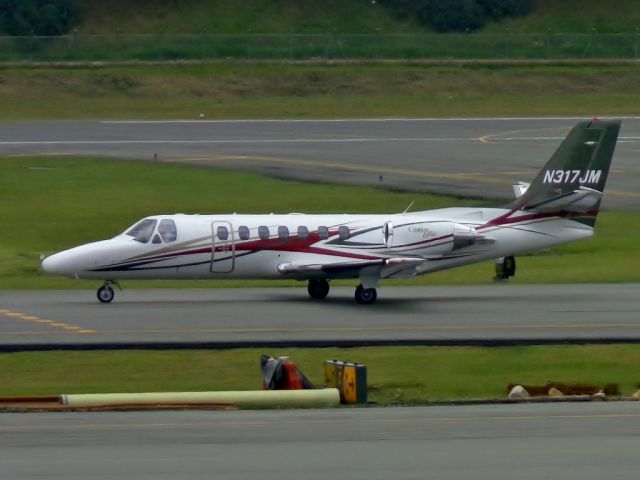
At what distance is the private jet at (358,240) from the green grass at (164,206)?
149 inches

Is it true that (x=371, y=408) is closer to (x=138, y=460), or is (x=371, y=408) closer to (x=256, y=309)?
(x=138, y=460)

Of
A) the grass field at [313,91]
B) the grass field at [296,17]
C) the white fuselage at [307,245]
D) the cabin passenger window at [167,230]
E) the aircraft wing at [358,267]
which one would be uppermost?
the grass field at [296,17]

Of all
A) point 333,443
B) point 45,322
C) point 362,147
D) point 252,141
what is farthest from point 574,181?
point 252,141

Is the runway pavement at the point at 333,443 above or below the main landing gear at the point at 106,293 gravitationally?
below

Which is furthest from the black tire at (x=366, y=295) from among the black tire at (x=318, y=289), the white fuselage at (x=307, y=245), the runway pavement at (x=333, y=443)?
the runway pavement at (x=333, y=443)

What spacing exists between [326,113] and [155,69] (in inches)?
523

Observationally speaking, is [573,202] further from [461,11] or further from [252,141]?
[461,11]

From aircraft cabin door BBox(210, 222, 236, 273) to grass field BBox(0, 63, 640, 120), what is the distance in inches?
1669

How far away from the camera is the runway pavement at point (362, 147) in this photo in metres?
54.6

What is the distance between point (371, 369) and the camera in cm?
2492

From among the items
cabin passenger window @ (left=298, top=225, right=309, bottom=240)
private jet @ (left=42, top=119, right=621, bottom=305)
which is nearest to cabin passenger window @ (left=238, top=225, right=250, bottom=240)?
private jet @ (left=42, top=119, right=621, bottom=305)

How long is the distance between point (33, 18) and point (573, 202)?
66.3 metres

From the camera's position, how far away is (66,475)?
604 inches

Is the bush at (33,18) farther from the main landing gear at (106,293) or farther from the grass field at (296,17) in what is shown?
the main landing gear at (106,293)
